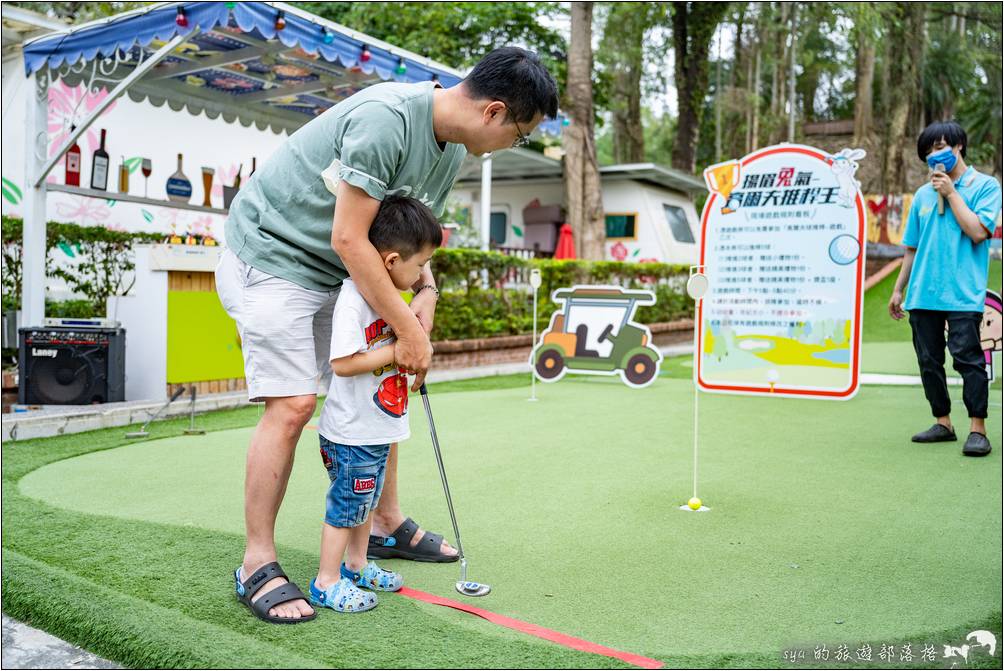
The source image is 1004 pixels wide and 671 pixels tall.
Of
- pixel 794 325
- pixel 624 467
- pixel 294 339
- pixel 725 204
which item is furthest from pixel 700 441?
pixel 294 339

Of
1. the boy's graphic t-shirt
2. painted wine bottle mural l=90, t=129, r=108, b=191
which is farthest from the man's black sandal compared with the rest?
painted wine bottle mural l=90, t=129, r=108, b=191

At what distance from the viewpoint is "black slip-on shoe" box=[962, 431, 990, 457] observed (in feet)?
12.2

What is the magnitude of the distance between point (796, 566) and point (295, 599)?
128cm

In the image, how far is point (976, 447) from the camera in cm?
371

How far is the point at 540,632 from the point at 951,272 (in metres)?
2.98

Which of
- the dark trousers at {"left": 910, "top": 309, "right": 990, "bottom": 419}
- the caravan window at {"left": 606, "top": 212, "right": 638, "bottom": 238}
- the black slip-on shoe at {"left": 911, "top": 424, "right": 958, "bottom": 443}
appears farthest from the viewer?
the caravan window at {"left": 606, "top": 212, "right": 638, "bottom": 238}

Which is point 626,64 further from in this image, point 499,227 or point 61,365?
point 61,365

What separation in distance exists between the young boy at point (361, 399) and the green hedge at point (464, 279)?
4730 mm

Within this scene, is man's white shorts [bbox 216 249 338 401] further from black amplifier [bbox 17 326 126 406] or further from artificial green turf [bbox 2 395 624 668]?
black amplifier [bbox 17 326 126 406]

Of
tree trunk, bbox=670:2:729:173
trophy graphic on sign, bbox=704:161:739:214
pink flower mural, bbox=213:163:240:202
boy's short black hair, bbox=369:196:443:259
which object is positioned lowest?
boy's short black hair, bbox=369:196:443:259

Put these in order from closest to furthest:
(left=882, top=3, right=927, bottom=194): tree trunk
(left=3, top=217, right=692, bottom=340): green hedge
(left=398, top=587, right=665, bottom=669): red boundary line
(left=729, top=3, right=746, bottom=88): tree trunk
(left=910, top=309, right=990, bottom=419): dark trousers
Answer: (left=398, top=587, right=665, bottom=669): red boundary line
(left=910, top=309, right=990, bottom=419): dark trousers
(left=3, top=217, right=692, bottom=340): green hedge
(left=882, top=3, right=927, bottom=194): tree trunk
(left=729, top=3, right=746, bottom=88): tree trunk

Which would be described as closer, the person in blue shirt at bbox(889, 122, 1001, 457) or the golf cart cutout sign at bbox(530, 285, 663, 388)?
the person in blue shirt at bbox(889, 122, 1001, 457)

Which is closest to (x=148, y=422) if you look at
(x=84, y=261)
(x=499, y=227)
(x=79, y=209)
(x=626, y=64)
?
(x=84, y=261)

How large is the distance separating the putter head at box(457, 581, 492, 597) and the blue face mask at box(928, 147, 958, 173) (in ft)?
9.60
